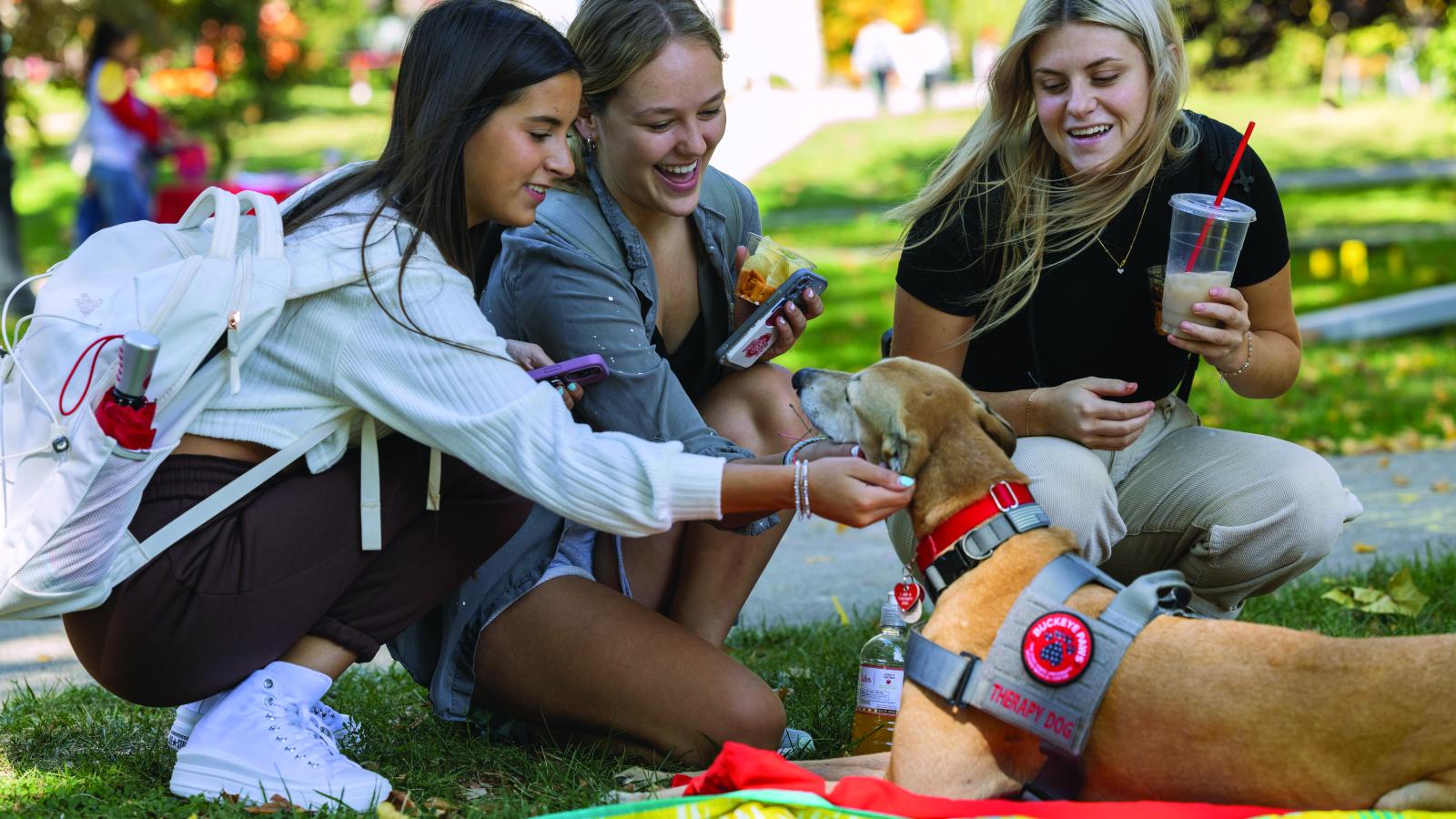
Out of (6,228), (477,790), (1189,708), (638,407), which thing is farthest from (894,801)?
(6,228)

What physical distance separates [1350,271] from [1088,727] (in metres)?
11.4

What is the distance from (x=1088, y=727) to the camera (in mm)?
2885

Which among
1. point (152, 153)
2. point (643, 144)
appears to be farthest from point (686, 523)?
point (152, 153)

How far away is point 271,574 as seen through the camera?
3256 mm

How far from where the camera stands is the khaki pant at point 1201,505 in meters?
3.74

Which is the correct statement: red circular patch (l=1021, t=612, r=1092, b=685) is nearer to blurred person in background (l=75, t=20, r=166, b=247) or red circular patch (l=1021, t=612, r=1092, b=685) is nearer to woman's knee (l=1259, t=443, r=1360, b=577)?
woman's knee (l=1259, t=443, r=1360, b=577)

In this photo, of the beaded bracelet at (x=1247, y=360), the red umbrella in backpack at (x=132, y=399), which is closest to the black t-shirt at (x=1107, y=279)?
the beaded bracelet at (x=1247, y=360)

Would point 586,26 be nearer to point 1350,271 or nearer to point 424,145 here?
point 424,145

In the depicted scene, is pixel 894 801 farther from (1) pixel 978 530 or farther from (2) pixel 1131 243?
(2) pixel 1131 243

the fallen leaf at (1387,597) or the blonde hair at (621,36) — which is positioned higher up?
the blonde hair at (621,36)

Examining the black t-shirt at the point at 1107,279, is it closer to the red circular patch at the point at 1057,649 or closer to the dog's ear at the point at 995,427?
the dog's ear at the point at 995,427

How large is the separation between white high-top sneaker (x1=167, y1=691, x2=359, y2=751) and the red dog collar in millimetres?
1563

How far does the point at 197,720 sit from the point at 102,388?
104 cm

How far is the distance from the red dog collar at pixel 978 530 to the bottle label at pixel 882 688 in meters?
0.68
